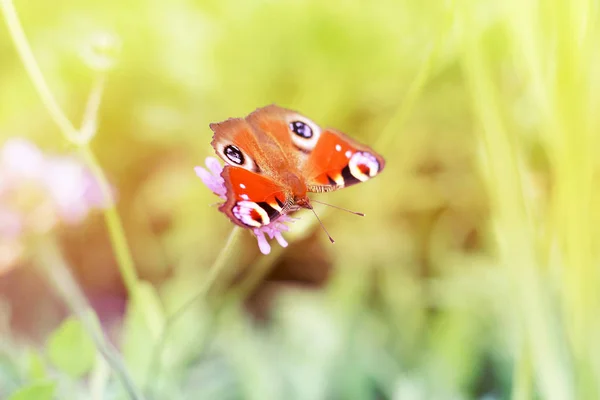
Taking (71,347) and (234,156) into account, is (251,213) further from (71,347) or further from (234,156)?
(71,347)

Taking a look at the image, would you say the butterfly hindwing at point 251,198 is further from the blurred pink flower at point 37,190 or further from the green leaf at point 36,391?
the blurred pink flower at point 37,190

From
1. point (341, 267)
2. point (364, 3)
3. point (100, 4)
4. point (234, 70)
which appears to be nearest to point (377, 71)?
point (364, 3)

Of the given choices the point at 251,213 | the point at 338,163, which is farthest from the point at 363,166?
the point at 251,213

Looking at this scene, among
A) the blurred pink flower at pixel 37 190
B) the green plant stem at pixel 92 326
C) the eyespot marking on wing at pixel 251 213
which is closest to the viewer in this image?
the eyespot marking on wing at pixel 251 213

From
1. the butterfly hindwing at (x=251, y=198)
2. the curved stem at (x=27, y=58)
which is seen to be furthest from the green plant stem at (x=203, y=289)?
the curved stem at (x=27, y=58)

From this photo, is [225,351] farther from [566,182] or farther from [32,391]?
[566,182]

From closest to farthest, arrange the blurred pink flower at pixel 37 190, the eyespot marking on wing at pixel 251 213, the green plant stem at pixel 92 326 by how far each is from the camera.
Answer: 1. the eyespot marking on wing at pixel 251 213
2. the green plant stem at pixel 92 326
3. the blurred pink flower at pixel 37 190

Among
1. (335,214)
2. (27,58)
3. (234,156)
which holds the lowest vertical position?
(234,156)
